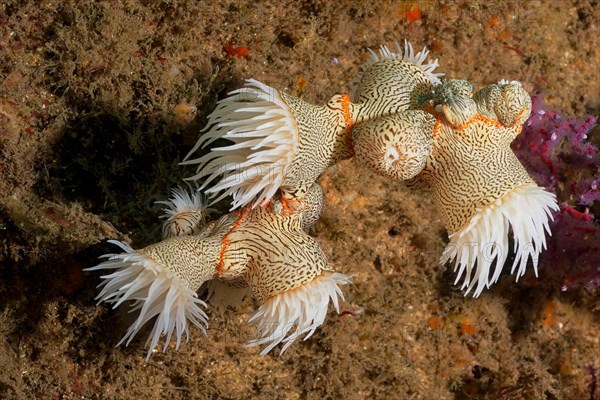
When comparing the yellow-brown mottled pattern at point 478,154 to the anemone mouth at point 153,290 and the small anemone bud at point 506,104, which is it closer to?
the small anemone bud at point 506,104

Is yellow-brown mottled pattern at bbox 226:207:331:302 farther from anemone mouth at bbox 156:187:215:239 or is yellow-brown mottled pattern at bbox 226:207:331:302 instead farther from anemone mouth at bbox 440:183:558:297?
anemone mouth at bbox 440:183:558:297

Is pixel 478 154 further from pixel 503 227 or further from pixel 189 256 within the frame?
pixel 189 256

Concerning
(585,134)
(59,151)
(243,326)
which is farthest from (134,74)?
(585,134)

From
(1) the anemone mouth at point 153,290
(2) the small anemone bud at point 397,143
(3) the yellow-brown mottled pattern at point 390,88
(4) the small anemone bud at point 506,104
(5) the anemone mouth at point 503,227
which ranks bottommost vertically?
(1) the anemone mouth at point 153,290

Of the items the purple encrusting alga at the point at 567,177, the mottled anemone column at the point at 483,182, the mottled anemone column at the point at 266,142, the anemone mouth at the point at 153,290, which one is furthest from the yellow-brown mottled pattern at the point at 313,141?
the purple encrusting alga at the point at 567,177

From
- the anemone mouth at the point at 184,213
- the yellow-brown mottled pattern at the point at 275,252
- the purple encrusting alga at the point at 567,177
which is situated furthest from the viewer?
the purple encrusting alga at the point at 567,177

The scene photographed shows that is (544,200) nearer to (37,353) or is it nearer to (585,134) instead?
(585,134)

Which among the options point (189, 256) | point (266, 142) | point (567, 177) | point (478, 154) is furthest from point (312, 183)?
point (567, 177)
